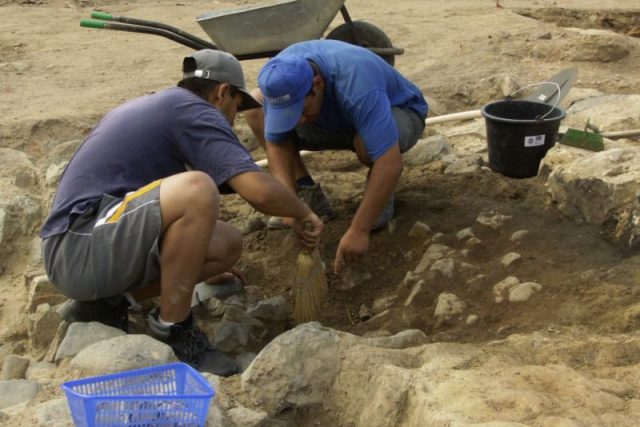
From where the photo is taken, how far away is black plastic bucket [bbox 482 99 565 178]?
455cm

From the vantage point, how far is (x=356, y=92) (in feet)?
12.5

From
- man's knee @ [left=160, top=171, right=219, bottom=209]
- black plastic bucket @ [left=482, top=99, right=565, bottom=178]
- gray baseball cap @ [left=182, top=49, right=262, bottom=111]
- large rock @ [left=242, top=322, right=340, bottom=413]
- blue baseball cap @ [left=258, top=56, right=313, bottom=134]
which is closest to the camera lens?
large rock @ [left=242, top=322, right=340, bottom=413]

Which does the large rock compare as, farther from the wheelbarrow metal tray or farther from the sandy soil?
the wheelbarrow metal tray

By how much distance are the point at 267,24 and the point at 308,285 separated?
7.27 feet

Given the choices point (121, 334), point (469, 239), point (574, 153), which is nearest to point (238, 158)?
point (121, 334)

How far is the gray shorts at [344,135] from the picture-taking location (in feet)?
14.0

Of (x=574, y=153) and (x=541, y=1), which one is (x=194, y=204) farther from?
(x=541, y=1)

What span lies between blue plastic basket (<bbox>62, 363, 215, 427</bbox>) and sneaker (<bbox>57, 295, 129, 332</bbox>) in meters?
0.78

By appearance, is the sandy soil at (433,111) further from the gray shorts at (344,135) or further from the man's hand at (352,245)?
the gray shorts at (344,135)

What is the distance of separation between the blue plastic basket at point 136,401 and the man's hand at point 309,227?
1.01 m

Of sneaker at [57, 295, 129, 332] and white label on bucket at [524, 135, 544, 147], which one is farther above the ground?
sneaker at [57, 295, 129, 332]

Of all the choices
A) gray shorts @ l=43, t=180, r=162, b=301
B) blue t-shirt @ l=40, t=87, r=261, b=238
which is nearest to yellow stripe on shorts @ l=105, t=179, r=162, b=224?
gray shorts @ l=43, t=180, r=162, b=301

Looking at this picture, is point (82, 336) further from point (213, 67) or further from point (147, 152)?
point (213, 67)

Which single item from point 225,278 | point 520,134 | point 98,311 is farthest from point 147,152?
point 520,134
